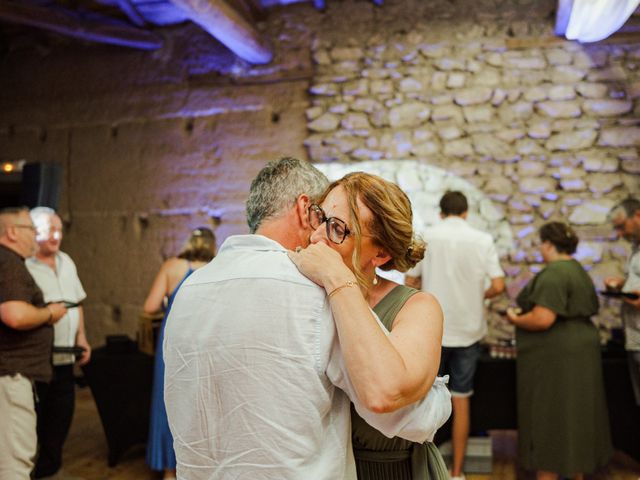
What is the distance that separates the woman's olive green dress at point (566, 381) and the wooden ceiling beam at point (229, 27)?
110 inches

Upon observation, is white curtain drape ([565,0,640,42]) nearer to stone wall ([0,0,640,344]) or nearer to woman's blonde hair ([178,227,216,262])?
stone wall ([0,0,640,344])

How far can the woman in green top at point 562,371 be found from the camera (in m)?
3.18

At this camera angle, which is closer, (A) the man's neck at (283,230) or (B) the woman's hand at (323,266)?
(B) the woman's hand at (323,266)

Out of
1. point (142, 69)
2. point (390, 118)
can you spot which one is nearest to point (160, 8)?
point (142, 69)

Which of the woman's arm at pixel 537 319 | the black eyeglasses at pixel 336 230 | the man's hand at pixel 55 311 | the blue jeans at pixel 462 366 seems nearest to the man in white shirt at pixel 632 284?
the woman's arm at pixel 537 319

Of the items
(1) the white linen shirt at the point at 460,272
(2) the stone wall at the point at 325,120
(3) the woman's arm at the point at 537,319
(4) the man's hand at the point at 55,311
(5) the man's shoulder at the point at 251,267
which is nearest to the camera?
(5) the man's shoulder at the point at 251,267

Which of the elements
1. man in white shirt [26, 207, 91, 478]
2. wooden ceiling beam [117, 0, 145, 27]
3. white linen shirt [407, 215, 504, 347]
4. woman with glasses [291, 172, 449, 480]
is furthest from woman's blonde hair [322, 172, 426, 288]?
wooden ceiling beam [117, 0, 145, 27]

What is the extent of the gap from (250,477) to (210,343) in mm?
265

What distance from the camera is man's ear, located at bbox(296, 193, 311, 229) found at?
1.39m

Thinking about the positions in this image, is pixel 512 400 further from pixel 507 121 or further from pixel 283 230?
pixel 283 230

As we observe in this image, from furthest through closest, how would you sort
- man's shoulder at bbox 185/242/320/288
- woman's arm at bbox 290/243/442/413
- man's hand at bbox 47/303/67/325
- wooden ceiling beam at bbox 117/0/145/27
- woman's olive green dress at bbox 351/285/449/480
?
wooden ceiling beam at bbox 117/0/145/27 → man's hand at bbox 47/303/67/325 → woman's olive green dress at bbox 351/285/449/480 → man's shoulder at bbox 185/242/320/288 → woman's arm at bbox 290/243/442/413

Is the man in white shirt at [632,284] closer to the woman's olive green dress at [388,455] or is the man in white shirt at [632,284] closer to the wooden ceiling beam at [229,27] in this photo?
the woman's olive green dress at [388,455]

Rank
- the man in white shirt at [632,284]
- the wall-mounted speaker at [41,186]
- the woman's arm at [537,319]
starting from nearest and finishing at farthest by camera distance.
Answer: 1. the woman's arm at [537,319]
2. the man in white shirt at [632,284]
3. the wall-mounted speaker at [41,186]

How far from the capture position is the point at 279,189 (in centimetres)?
141
